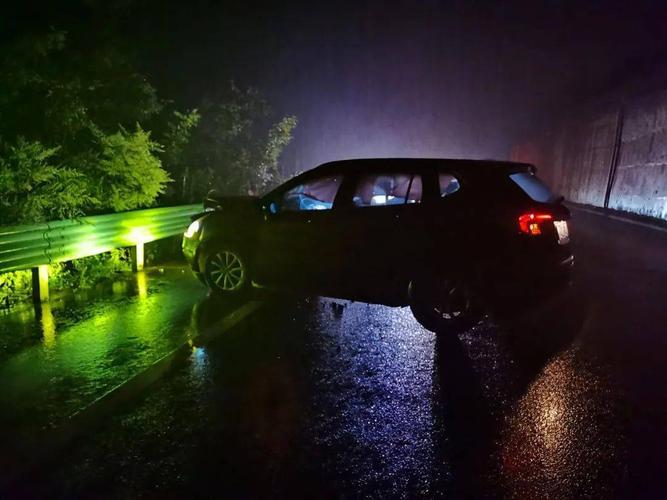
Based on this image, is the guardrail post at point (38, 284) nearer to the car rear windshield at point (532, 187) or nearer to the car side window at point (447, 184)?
the car side window at point (447, 184)

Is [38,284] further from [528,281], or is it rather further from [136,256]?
[528,281]

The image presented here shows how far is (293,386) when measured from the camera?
4234 mm

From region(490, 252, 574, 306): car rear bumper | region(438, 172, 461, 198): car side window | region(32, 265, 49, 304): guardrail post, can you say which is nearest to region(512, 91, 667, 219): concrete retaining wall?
region(490, 252, 574, 306): car rear bumper

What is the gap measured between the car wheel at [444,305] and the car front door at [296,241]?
109 cm

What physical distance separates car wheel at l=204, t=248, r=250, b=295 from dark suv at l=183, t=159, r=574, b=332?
0.58 metres

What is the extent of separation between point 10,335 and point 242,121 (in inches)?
721

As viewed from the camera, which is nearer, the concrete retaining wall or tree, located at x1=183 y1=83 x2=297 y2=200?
the concrete retaining wall

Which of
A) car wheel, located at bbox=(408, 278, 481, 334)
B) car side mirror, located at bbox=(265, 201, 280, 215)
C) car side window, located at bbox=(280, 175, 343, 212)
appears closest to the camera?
car wheel, located at bbox=(408, 278, 481, 334)

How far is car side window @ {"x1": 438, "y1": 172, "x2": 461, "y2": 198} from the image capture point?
550cm

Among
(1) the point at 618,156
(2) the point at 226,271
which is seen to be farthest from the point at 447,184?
(1) the point at 618,156

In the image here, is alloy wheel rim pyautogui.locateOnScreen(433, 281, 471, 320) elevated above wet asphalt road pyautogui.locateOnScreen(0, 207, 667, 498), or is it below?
above

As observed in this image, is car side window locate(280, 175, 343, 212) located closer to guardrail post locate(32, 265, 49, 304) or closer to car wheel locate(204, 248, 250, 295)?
car wheel locate(204, 248, 250, 295)

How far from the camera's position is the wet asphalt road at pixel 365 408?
2.95 metres

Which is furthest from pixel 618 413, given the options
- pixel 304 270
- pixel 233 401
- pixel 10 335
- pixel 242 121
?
pixel 242 121
